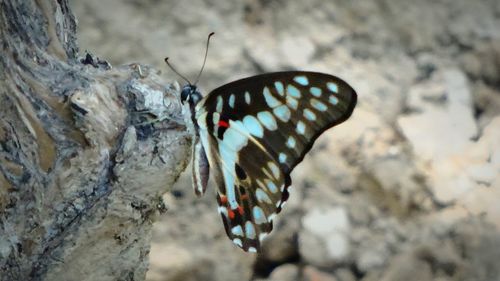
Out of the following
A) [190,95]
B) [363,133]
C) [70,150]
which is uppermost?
[363,133]

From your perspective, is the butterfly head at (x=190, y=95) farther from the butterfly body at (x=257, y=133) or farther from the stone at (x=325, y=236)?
the stone at (x=325, y=236)

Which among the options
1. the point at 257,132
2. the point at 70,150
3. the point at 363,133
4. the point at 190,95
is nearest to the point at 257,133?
the point at 257,132

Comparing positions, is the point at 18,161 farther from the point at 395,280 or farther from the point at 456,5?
the point at 456,5

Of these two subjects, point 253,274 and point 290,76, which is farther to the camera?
point 253,274

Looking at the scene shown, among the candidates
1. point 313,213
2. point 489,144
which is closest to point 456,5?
point 489,144

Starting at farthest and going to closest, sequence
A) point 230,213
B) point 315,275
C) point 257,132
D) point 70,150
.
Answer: point 315,275 < point 230,213 < point 257,132 < point 70,150

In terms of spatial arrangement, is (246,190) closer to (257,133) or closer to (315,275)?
(257,133)

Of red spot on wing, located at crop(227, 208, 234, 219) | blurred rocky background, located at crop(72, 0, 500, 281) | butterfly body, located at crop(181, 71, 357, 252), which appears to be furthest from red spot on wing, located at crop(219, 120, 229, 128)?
blurred rocky background, located at crop(72, 0, 500, 281)
